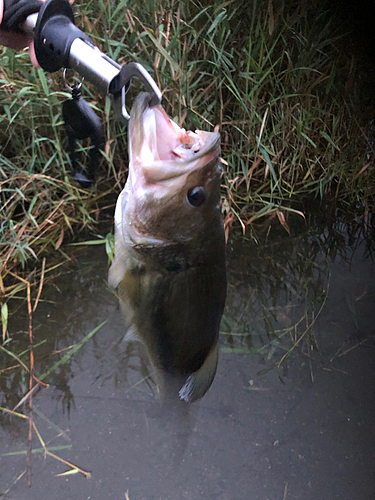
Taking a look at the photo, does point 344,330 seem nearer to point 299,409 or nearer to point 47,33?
point 299,409

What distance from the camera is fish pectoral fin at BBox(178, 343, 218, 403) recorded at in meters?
0.96

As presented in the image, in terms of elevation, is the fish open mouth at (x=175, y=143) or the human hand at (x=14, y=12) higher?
the human hand at (x=14, y=12)

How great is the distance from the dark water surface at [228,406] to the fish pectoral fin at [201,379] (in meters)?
0.69

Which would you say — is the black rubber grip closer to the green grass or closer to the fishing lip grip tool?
the fishing lip grip tool

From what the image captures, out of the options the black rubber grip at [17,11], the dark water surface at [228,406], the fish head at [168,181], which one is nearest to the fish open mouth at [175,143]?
the fish head at [168,181]

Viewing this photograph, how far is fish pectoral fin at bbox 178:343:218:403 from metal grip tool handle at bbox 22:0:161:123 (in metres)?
0.58

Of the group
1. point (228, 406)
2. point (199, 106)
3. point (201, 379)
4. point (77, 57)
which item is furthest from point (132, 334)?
point (199, 106)

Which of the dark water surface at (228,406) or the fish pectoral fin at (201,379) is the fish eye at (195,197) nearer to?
the fish pectoral fin at (201,379)

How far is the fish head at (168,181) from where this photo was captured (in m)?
0.72

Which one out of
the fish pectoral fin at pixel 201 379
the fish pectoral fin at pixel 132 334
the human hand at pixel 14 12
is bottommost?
the fish pectoral fin at pixel 201 379

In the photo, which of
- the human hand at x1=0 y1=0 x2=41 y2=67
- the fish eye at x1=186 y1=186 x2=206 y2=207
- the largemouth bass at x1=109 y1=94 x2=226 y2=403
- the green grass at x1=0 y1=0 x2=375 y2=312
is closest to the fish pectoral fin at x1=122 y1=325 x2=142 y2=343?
the largemouth bass at x1=109 y1=94 x2=226 y2=403

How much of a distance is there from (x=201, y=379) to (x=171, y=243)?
1.26 feet

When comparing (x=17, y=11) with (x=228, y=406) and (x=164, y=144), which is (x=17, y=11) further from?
(x=228, y=406)

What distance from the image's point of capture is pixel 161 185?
2.46 ft
